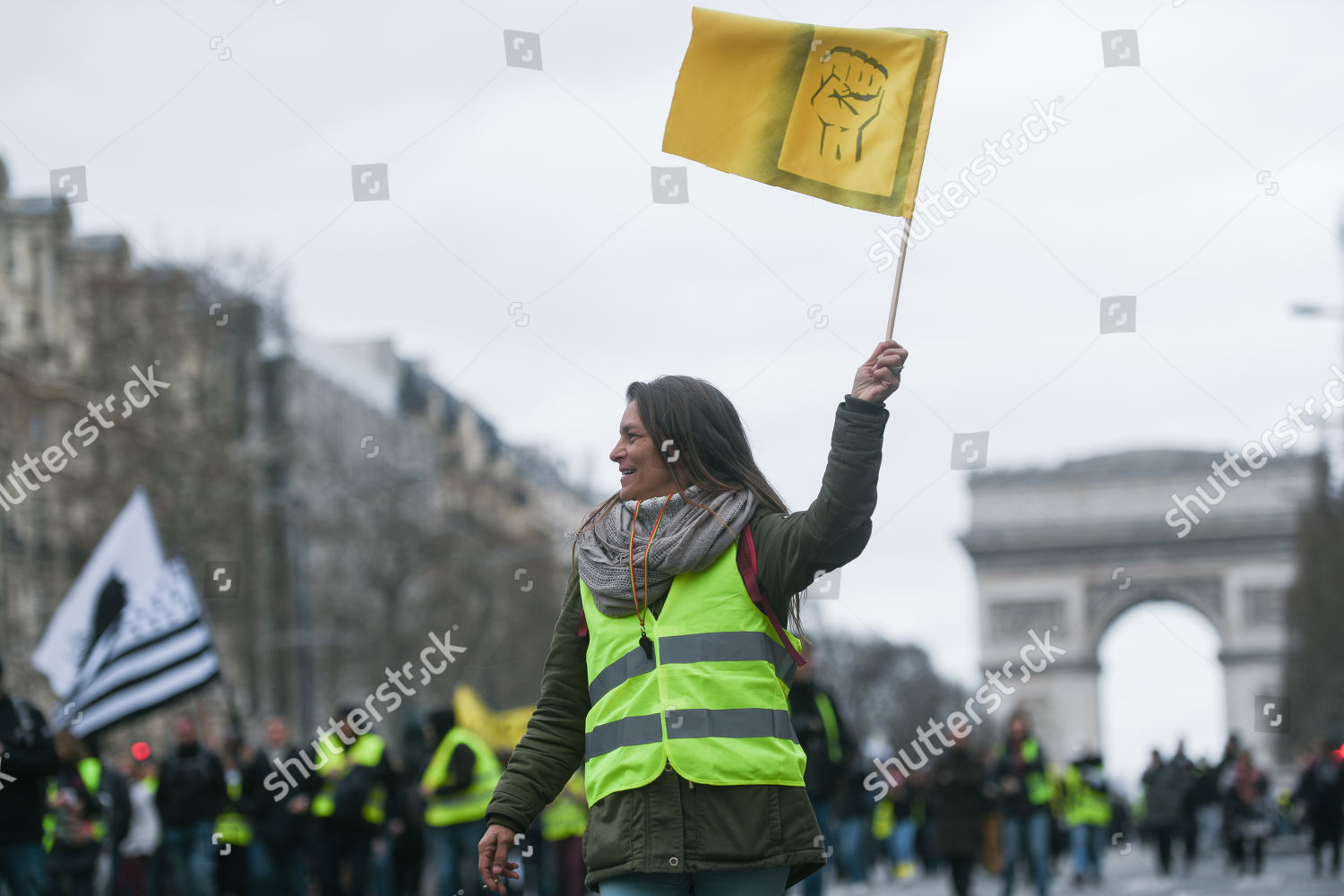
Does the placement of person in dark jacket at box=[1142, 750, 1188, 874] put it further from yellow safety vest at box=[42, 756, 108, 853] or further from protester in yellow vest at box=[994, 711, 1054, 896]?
yellow safety vest at box=[42, 756, 108, 853]

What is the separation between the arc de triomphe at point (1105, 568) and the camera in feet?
180

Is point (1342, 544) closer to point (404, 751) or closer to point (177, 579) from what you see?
point (404, 751)

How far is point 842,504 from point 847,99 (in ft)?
4.57

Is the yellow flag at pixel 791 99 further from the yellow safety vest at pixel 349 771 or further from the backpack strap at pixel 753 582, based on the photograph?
the yellow safety vest at pixel 349 771

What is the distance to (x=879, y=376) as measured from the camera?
14.2ft

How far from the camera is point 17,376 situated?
3738 cm

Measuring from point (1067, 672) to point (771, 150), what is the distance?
56839 millimetres

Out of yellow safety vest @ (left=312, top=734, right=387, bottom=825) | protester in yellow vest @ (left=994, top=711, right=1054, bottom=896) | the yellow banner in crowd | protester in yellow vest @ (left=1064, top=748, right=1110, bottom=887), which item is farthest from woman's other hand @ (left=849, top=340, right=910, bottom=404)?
protester in yellow vest @ (left=1064, top=748, right=1110, bottom=887)

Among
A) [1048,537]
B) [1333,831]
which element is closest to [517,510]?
[1048,537]

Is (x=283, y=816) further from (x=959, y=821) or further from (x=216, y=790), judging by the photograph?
(x=959, y=821)

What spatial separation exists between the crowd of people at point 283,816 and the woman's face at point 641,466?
7.97 m

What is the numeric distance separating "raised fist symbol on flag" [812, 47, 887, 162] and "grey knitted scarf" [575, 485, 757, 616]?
3.41 ft

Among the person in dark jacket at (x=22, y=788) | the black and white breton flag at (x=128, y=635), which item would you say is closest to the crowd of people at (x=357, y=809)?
the black and white breton flag at (x=128, y=635)

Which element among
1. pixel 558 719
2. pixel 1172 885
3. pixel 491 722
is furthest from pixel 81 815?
pixel 1172 885
